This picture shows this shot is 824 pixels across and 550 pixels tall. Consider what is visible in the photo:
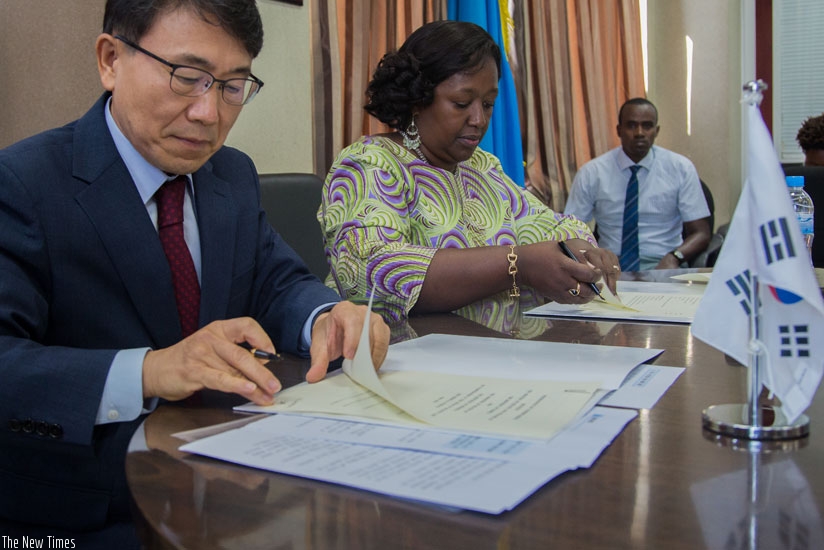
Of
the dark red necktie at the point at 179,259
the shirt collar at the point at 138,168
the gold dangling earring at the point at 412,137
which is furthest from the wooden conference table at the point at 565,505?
the gold dangling earring at the point at 412,137

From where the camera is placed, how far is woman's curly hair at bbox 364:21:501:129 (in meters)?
2.09

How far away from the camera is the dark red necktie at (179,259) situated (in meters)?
1.23

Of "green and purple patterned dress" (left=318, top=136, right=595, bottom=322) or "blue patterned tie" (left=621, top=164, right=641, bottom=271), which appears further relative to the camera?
"blue patterned tie" (left=621, top=164, right=641, bottom=271)

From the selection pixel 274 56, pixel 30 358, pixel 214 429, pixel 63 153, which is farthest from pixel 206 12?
pixel 274 56

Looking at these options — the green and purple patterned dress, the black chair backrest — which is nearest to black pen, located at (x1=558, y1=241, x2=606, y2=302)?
the green and purple patterned dress

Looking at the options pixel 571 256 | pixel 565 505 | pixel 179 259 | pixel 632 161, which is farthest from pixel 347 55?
pixel 565 505

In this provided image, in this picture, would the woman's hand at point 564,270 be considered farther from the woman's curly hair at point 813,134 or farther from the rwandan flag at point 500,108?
the woman's curly hair at point 813,134

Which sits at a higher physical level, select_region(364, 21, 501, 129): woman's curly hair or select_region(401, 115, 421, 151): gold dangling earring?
select_region(364, 21, 501, 129): woman's curly hair

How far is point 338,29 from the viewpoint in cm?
311

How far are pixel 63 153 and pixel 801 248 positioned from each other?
985 millimetres

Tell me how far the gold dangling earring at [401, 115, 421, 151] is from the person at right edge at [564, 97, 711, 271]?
2.47 m

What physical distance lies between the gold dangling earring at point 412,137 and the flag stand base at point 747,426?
4.60ft

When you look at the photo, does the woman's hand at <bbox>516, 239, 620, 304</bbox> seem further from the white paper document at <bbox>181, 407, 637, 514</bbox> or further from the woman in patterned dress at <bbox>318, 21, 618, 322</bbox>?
the white paper document at <bbox>181, 407, 637, 514</bbox>

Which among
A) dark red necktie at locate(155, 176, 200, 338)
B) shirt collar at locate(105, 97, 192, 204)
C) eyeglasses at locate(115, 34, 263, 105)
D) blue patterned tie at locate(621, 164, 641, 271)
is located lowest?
blue patterned tie at locate(621, 164, 641, 271)
